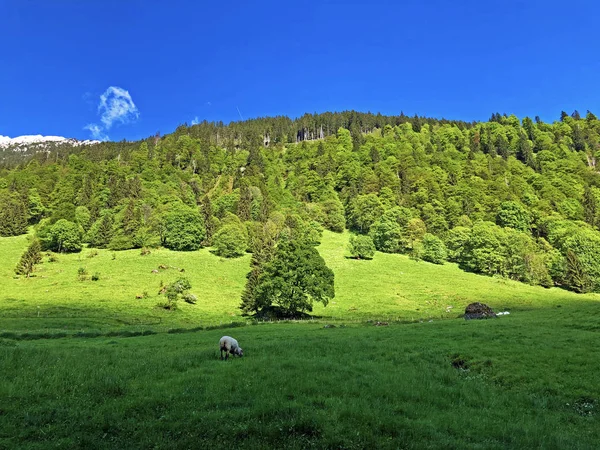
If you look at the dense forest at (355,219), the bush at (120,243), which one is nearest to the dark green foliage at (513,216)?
the dense forest at (355,219)

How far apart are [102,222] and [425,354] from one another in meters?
136

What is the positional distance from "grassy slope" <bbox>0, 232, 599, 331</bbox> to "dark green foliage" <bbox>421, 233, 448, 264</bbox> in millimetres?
4296

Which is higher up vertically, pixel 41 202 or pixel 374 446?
pixel 41 202

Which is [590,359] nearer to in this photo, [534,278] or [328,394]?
[328,394]

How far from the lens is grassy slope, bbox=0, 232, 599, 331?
6028 centimetres

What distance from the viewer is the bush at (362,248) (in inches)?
4658

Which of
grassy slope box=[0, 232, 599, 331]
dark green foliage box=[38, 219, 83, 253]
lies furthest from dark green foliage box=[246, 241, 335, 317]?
dark green foliage box=[38, 219, 83, 253]

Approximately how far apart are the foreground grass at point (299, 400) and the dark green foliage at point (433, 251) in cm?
10532

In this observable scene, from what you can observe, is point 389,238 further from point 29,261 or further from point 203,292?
point 29,261

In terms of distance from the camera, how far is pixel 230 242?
11894 cm

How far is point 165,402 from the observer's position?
11812 mm

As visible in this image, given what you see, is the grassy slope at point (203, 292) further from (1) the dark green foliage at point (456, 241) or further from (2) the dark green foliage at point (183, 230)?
(1) the dark green foliage at point (456, 241)

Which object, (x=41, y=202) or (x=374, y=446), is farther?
(x=41, y=202)

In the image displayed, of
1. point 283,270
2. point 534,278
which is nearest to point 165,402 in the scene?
point 283,270
